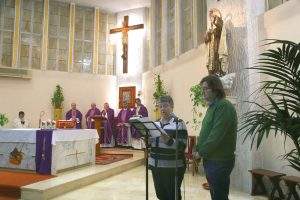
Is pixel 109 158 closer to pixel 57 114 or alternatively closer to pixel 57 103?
pixel 57 114

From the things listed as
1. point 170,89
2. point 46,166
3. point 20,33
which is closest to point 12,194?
point 46,166

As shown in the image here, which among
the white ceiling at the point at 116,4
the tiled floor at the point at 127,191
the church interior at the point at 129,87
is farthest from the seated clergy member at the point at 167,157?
the white ceiling at the point at 116,4

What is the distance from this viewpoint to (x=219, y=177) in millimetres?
2670

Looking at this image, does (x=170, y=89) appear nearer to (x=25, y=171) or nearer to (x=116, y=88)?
(x=116, y=88)

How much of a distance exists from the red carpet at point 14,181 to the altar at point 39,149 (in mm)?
247

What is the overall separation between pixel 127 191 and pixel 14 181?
1938mm

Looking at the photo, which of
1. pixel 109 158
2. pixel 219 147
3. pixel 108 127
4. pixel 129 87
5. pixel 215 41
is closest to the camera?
pixel 219 147

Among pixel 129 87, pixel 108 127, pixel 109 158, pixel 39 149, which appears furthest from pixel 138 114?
pixel 39 149

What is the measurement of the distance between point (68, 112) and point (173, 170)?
9134 mm

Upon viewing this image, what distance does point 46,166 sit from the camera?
6.07m

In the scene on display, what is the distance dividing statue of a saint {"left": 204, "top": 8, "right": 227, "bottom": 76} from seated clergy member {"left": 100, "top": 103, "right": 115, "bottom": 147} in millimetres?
6162

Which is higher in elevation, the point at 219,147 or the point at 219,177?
the point at 219,147

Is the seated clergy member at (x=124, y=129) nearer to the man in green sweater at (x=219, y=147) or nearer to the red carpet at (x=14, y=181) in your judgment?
the red carpet at (x=14, y=181)

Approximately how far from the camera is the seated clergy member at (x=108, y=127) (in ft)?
37.6
